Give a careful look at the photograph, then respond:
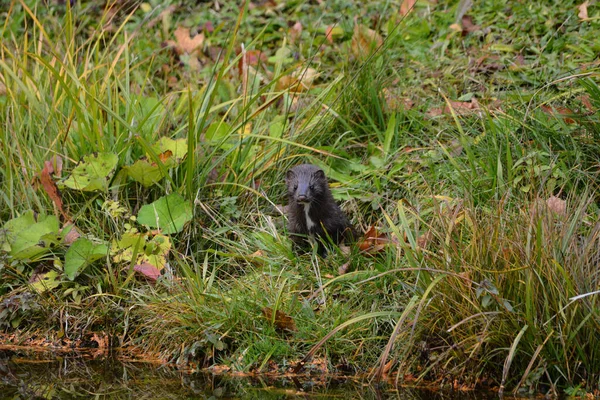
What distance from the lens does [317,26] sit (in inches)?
353

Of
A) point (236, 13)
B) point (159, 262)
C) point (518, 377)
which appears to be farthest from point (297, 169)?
point (236, 13)

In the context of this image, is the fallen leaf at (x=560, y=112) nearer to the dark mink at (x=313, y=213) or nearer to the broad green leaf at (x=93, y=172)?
the dark mink at (x=313, y=213)

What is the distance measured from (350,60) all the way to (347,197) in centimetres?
157

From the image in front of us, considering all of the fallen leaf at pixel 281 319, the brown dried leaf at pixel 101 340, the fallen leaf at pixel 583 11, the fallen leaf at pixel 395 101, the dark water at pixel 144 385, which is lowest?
the brown dried leaf at pixel 101 340

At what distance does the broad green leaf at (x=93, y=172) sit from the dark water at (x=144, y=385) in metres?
1.28

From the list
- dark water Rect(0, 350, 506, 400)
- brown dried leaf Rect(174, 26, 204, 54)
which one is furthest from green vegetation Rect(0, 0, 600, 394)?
brown dried leaf Rect(174, 26, 204, 54)

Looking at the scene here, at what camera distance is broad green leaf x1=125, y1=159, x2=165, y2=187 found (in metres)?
6.39

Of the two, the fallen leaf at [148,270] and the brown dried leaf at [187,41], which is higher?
the brown dried leaf at [187,41]

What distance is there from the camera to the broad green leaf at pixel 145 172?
639 cm

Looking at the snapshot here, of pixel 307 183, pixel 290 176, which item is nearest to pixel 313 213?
pixel 307 183

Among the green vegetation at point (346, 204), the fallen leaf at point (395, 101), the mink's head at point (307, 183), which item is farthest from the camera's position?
the fallen leaf at point (395, 101)

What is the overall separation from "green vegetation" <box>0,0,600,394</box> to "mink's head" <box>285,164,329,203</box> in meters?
0.17

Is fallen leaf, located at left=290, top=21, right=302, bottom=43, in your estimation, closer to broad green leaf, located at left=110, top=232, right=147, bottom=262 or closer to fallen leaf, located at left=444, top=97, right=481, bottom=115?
fallen leaf, located at left=444, top=97, right=481, bottom=115

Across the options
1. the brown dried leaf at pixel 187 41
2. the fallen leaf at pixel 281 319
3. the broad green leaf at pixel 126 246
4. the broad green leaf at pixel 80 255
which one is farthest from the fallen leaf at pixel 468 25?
the broad green leaf at pixel 80 255
